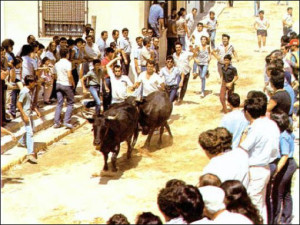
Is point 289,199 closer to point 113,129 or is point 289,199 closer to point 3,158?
point 113,129

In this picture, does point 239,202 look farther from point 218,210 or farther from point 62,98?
point 62,98

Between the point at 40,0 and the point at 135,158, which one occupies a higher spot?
the point at 40,0

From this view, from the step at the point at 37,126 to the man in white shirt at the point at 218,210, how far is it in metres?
7.39

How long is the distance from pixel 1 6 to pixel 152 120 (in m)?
8.06

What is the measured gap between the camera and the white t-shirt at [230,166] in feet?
22.0

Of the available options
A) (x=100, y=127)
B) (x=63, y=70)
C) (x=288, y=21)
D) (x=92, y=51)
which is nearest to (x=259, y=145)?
(x=100, y=127)

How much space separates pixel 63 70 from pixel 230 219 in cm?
863

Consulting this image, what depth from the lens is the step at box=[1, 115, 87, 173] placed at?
38.6 ft

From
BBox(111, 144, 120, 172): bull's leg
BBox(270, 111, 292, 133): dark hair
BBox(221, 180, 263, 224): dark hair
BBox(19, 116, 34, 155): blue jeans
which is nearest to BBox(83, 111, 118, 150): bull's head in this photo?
BBox(111, 144, 120, 172): bull's leg

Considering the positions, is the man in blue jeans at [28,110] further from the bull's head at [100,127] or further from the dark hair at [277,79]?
the dark hair at [277,79]

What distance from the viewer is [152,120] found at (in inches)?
505

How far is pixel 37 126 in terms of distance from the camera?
13.7m

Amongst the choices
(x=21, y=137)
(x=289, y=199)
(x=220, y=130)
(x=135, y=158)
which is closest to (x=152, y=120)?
(x=135, y=158)

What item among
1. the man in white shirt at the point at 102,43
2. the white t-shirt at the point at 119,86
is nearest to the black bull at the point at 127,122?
the white t-shirt at the point at 119,86
